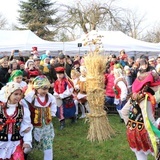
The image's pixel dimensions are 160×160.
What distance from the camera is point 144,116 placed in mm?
3666

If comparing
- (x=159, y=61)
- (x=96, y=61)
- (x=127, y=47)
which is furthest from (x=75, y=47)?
(x=96, y=61)

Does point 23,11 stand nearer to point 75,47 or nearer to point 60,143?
point 75,47

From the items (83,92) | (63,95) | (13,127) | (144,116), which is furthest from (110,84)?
(13,127)

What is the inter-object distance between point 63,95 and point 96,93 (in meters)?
1.17

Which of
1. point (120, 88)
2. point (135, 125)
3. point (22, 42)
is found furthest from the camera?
point (22, 42)

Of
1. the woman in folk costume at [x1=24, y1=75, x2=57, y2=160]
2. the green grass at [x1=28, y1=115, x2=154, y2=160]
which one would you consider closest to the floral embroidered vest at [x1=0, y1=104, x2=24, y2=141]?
the woman in folk costume at [x1=24, y1=75, x2=57, y2=160]

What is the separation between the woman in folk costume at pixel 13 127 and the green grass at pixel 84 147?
1.90 metres

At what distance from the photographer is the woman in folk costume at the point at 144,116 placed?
3622mm

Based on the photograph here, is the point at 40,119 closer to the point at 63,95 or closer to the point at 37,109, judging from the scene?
the point at 37,109

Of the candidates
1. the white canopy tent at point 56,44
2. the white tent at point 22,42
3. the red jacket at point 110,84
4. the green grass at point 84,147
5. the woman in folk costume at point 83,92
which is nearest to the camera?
the green grass at point 84,147

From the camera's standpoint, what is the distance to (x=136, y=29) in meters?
44.6

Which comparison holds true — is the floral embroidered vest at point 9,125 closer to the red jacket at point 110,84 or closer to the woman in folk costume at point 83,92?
the woman in folk costume at point 83,92

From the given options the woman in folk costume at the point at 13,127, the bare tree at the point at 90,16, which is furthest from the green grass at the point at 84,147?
the bare tree at the point at 90,16

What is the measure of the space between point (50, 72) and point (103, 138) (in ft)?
9.80
